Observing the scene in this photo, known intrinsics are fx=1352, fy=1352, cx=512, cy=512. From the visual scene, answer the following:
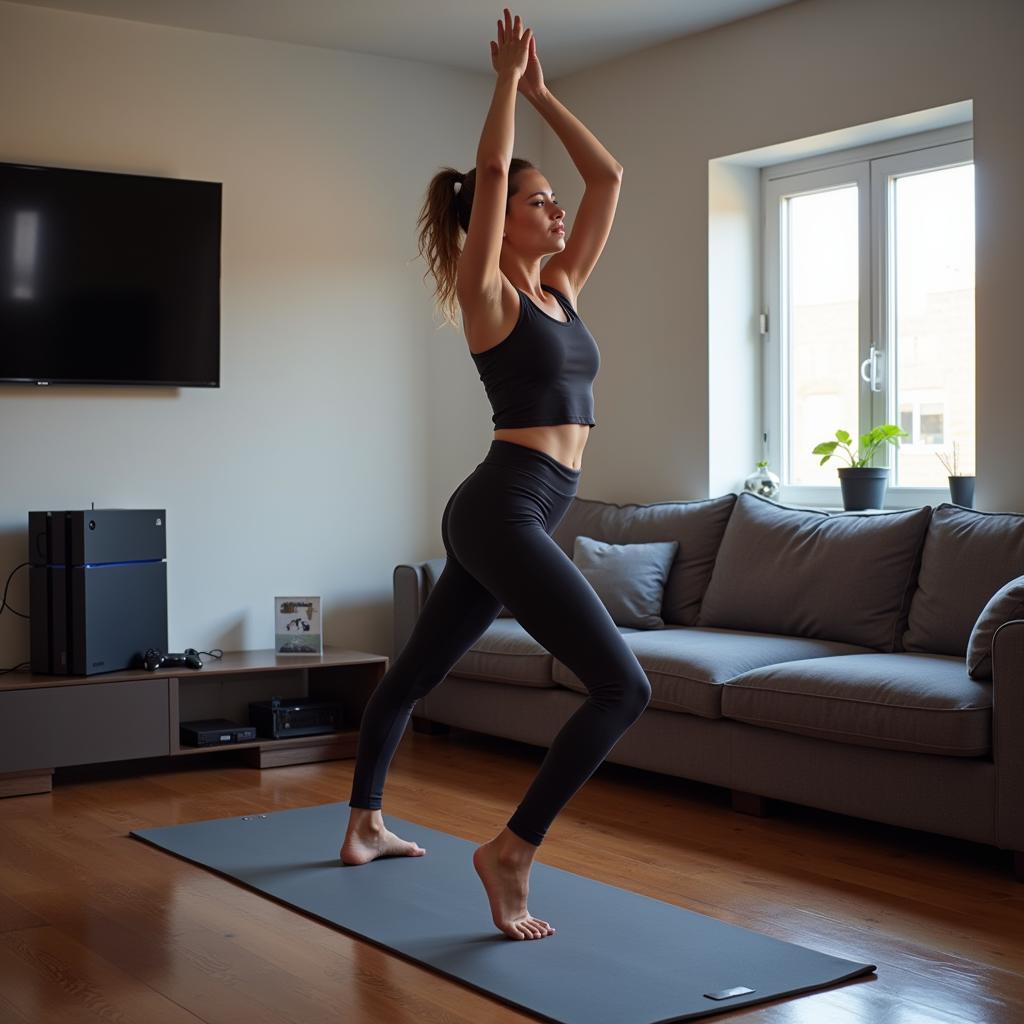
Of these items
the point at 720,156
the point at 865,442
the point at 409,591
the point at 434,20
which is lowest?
the point at 409,591

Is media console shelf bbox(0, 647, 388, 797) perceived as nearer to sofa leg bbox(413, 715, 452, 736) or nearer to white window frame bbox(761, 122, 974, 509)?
sofa leg bbox(413, 715, 452, 736)

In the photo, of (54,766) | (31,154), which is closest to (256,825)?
(54,766)

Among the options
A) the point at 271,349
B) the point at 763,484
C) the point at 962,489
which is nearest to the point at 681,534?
the point at 763,484

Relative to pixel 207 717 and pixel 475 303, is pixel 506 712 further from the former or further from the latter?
pixel 475 303

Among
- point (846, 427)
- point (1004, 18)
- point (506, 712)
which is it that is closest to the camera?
point (1004, 18)

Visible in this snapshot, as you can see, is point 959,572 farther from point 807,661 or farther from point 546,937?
point 546,937

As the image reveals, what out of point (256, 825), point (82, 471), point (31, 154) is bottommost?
point (256, 825)

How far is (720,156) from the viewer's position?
5.10 metres

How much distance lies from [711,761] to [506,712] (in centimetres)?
98

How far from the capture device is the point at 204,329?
16.0 feet

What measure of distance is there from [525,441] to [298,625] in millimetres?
2582

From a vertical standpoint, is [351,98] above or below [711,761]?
above

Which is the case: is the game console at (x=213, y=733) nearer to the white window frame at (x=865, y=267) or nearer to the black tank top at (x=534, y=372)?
the white window frame at (x=865, y=267)

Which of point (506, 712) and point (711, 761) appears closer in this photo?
point (711, 761)
